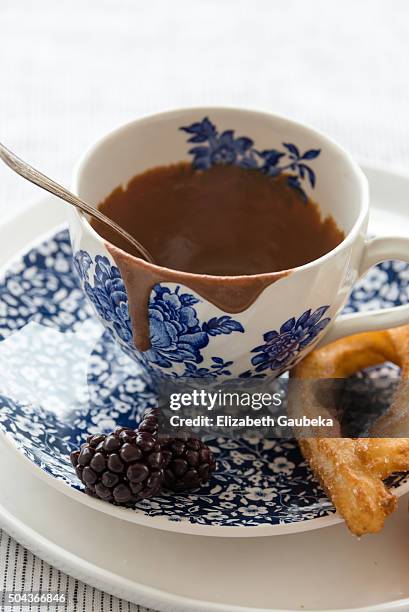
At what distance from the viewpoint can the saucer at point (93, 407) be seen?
3.66 feet

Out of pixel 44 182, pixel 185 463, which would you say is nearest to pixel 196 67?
pixel 44 182

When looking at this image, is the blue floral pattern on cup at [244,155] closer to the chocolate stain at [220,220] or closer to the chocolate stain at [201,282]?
the chocolate stain at [220,220]

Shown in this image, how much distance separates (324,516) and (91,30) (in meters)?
1.71

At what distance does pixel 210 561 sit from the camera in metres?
1.13

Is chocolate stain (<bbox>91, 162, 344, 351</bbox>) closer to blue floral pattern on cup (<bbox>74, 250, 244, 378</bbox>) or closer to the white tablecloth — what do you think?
blue floral pattern on cup (<bbox>74, 250, 244, 378</bbox>)

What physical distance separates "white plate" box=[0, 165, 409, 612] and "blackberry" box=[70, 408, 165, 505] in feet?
0.25

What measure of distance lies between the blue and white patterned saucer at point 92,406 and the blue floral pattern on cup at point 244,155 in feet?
0.82

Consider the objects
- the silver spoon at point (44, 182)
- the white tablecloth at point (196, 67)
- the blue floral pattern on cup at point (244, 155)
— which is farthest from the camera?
the white tablecloth at point (196, 67)

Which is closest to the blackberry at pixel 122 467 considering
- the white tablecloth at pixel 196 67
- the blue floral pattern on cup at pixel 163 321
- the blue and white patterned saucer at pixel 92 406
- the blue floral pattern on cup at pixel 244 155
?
the blue and white patterned saucer at pixel 92 406

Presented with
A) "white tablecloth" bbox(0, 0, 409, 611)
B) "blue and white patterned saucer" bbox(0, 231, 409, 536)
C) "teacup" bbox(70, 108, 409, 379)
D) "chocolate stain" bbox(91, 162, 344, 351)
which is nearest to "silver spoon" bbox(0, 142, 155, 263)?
"teacup" bbox(70, 108, 409, 379)

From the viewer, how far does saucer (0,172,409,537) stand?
1.12 metres

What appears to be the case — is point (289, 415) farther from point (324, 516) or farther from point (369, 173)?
point (369, 173)

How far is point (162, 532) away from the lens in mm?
1167

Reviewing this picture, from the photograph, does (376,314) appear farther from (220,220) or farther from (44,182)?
(44,182)
